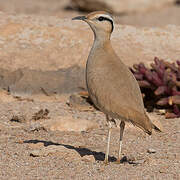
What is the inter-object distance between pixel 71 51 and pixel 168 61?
1.65 meters

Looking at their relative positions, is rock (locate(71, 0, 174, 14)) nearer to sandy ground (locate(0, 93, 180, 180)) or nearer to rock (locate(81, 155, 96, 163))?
sandy ground (locate(0, 93, 180, 180))

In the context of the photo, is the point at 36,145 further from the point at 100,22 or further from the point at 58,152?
the point at 100,22

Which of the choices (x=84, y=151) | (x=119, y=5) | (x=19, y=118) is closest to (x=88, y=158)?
(x=84, y=151)

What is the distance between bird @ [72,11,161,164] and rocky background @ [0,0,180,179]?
45cm

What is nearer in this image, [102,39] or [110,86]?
[110,86]

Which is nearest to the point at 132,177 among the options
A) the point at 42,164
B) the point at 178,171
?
the point at 178,171

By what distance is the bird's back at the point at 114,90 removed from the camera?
17.8 feet

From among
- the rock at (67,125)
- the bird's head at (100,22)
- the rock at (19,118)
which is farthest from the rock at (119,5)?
the bird's head at (100,22)

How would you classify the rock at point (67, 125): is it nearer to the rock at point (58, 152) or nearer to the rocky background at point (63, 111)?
the rocky background at point (63, 111)

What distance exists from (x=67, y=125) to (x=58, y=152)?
119cm

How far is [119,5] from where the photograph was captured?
1738cm

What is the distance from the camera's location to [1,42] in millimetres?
8805

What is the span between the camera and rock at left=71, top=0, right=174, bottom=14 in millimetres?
17266

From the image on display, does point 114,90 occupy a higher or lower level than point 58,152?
higher
